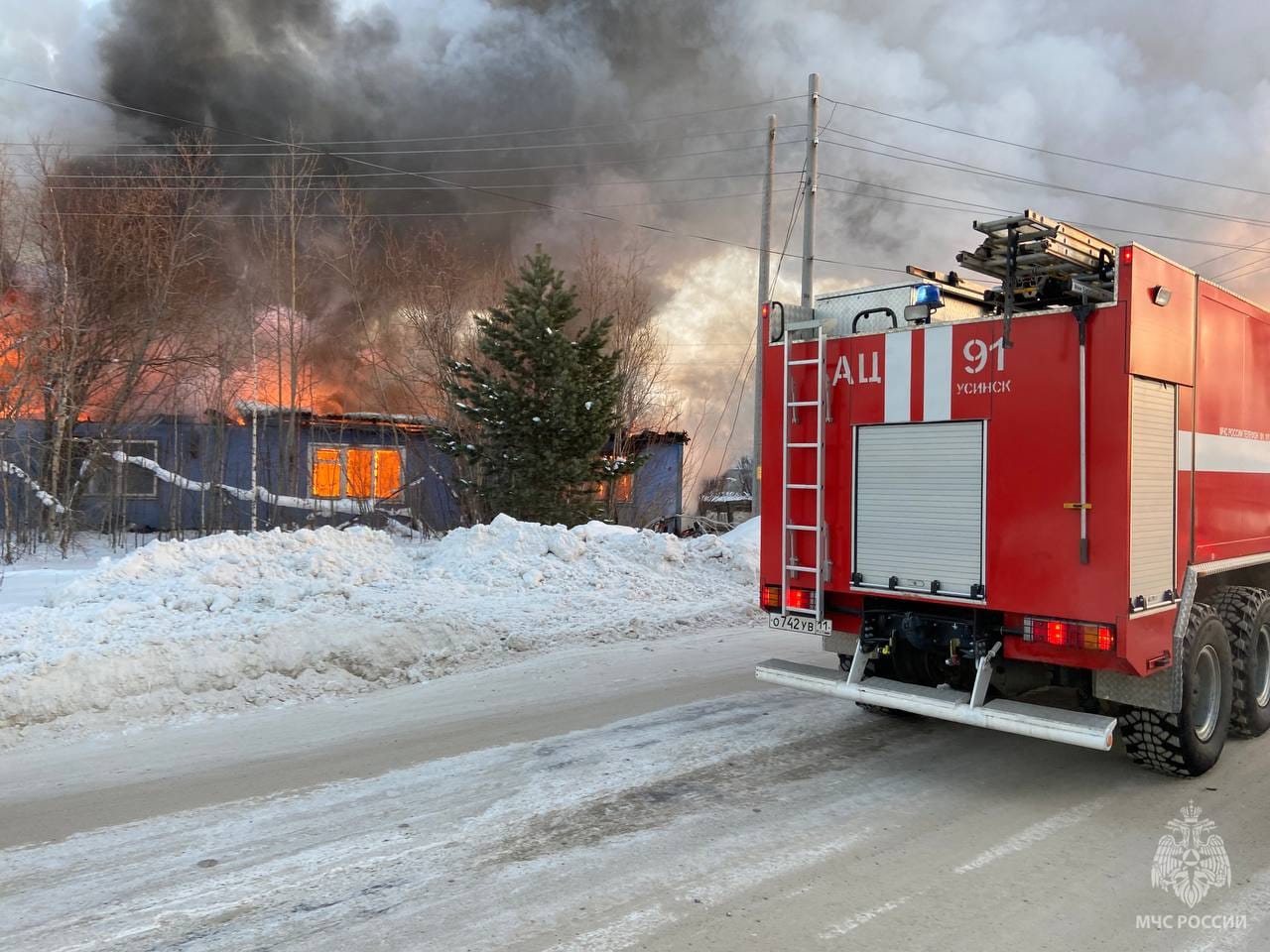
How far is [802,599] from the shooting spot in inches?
239

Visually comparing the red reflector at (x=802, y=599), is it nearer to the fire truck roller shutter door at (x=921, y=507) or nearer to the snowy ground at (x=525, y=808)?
the fire truck roller shutter door at (x=921, y=507)

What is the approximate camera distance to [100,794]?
5.07 metres

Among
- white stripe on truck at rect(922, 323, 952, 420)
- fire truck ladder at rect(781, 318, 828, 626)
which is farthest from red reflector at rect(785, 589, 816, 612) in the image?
white stripe on truck at rect(922, 323, 952, 420)

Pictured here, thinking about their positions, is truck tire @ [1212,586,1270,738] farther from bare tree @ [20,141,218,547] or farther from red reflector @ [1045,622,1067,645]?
bare tree @ [20,141,218,547]

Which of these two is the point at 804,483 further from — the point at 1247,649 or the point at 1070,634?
the point at 1247,649

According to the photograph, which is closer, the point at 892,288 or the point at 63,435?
the point at 892,288

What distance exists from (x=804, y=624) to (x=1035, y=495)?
1.80 m

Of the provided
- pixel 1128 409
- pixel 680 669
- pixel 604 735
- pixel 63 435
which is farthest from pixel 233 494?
pixel 1128 409

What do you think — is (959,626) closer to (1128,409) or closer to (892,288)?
(1128,409)

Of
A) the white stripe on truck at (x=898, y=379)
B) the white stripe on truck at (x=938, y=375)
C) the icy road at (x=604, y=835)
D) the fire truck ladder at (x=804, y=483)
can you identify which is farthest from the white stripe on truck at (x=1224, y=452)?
the fire truck ladder at (x=804, y=483)

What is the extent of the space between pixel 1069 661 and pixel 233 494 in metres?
19.7

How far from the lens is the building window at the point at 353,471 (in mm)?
22000

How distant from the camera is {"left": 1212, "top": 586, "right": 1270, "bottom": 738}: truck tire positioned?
5934mm

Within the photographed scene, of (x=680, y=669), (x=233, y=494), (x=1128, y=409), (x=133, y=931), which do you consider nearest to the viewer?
(x=133, y=931)
